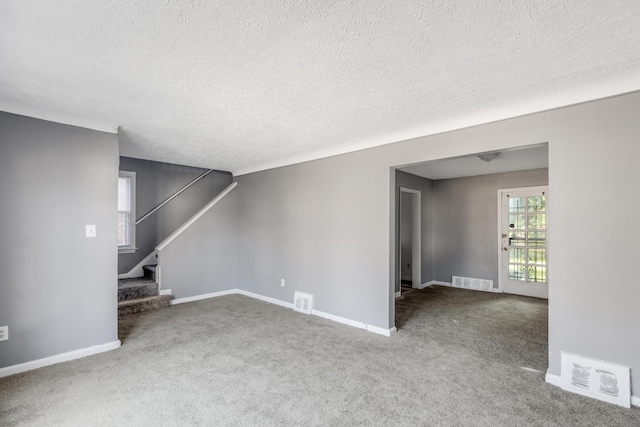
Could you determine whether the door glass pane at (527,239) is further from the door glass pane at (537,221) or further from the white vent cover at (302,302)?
the white vent cover at (302,302)

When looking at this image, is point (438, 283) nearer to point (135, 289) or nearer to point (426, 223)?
point (426, 223)

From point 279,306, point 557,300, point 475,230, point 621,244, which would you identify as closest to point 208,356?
point 279,306

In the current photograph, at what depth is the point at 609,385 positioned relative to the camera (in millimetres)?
2291

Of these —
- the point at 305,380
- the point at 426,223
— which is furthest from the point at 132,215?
the point at 426,223

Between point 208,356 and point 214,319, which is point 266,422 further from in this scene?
point 214,319

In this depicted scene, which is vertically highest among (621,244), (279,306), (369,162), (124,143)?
(124,143)

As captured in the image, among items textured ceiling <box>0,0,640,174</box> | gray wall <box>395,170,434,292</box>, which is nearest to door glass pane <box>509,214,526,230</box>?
gray wall <box>395,170,434,292</box>

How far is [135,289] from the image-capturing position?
15.2ft

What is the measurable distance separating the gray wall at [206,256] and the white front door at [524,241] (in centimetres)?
506

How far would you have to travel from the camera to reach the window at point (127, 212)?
5129 millimetres

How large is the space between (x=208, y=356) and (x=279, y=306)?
1900mm

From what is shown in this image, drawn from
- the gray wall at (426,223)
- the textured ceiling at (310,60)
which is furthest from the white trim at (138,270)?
the gray wall at (426,223)

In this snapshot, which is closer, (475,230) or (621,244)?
(621,244)

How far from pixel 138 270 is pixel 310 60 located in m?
4.88
